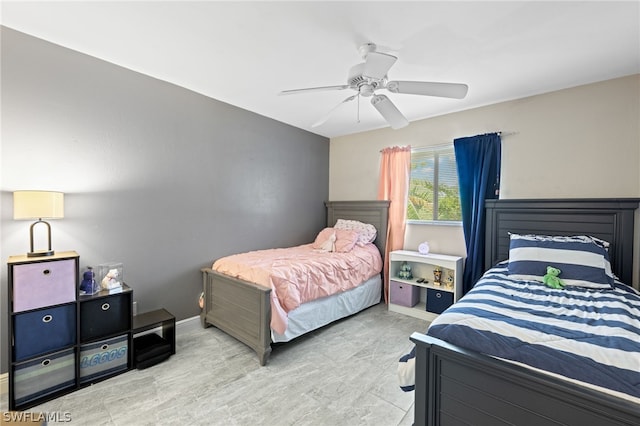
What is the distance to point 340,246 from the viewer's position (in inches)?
143

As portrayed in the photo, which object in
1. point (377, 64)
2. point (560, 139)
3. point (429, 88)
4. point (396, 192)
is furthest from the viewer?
point (396, 192)

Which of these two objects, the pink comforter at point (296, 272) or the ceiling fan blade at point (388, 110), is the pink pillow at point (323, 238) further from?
the ceiling fan blade at point (388, 110)

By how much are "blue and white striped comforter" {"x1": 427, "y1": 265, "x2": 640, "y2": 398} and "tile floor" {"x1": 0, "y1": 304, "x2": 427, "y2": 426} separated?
0.82 metres

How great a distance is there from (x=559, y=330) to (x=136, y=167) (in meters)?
3.35

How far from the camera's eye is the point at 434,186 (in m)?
3.68

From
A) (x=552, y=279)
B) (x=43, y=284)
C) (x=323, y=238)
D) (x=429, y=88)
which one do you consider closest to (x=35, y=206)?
(x=43, y=284)

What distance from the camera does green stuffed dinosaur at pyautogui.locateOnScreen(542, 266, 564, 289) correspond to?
83.2 inches

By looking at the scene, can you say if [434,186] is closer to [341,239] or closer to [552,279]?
[341,239]

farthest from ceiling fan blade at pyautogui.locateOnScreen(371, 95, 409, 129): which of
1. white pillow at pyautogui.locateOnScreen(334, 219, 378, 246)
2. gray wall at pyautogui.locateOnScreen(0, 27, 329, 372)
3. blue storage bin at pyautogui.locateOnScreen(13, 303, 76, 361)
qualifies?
blue storage bin at pyautogui.locateOnScreen(13, 303, 76, 361)

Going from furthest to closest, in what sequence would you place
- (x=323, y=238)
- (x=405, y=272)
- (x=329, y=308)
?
(x=323, y=238) < (x=405, y=272) < (x=329, y=308)

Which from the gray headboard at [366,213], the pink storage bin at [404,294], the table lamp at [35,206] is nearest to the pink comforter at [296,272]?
the pink storage bin at [404,294]

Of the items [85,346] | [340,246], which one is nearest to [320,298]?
[340,246]

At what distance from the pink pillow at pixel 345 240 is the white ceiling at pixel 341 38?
6.48ft

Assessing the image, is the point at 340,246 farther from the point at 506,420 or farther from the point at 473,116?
the point at 506,420
